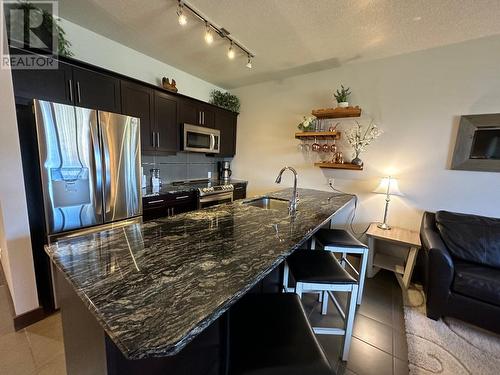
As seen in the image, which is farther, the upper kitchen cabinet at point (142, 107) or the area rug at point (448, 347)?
the upper kitchen cabinet at point (142, 107)

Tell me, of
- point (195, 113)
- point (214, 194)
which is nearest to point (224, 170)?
point (214, 194)

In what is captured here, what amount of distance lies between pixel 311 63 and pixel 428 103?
1539 mm

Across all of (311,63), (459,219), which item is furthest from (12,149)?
(459,219)

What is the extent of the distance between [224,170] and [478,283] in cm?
365

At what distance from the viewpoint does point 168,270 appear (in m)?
0.88

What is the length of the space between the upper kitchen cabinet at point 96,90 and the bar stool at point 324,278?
2.47m

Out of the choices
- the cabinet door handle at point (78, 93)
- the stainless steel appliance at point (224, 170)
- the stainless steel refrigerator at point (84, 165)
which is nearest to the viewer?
the stainless steel refrigerator at point (84, 165)

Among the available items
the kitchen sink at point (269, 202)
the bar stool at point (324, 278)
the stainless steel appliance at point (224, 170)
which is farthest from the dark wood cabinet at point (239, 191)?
the bar stool at point (324, 278)

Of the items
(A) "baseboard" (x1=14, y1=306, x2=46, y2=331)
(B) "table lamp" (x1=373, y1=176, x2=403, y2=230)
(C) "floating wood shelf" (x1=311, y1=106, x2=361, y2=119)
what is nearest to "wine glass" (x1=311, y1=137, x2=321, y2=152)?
(C) "floating wood shelf" (x1=311, y1=106, x2=361, y2=119)

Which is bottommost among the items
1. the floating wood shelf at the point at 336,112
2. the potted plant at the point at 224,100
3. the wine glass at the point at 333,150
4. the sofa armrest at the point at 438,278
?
the sofa armrest at the point at 438,278

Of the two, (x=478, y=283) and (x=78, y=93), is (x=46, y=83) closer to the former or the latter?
(x=78, y=93)

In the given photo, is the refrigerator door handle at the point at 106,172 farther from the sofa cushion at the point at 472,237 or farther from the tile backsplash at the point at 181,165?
the sofa cushion at the point at 472,237

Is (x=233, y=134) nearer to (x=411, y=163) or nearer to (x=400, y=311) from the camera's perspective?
(x=411, y=163)

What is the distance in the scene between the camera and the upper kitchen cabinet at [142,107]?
8.18ft
